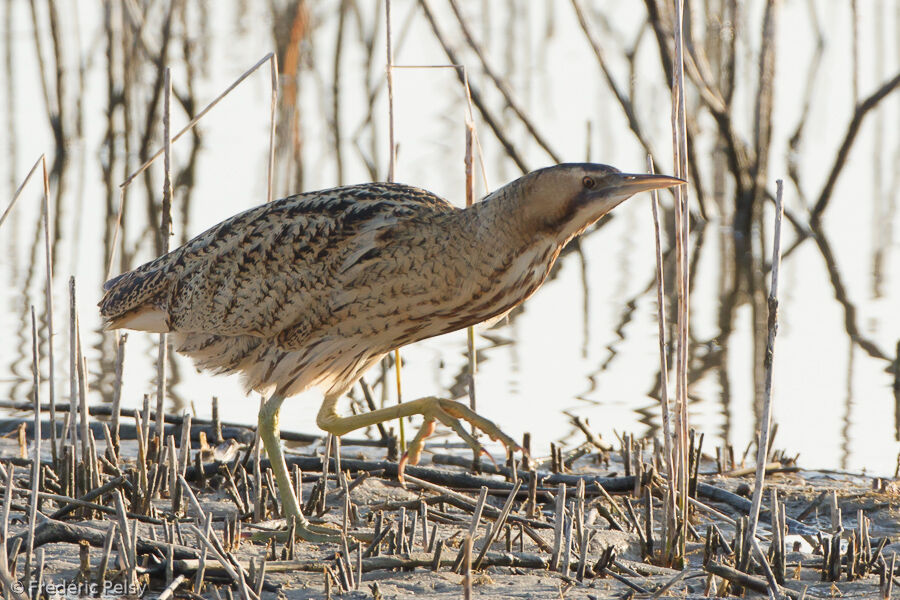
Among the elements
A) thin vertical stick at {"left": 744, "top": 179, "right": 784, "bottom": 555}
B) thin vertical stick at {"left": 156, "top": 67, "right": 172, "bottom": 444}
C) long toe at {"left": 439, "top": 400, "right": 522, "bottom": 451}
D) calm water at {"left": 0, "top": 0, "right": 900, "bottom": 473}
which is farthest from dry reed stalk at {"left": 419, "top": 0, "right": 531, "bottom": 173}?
thin vertical stick at {"left": 744, "top": 179, "right": 784, "bottom": 555}

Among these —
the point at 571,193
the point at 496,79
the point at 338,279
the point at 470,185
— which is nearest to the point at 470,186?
the point at 470,185

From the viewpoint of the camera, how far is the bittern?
3990mm

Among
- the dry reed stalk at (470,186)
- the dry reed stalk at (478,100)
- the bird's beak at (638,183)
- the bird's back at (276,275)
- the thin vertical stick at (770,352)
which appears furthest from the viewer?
the dry reed stalk at (478,100)

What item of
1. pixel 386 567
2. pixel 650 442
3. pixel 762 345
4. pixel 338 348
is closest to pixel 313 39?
pixel 762 345

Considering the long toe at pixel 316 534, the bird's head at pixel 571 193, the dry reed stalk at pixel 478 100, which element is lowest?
the long toe at pixel 316 534

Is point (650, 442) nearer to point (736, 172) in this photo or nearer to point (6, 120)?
point (736, 172)

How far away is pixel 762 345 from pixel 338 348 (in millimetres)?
3701

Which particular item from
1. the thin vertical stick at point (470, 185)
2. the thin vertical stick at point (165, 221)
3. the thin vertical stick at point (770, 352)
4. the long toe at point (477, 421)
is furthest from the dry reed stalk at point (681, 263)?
the thin vertical stick at point (165, 221)

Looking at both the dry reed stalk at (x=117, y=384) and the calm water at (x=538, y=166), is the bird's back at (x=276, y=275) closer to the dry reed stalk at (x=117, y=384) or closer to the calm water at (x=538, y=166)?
the dry reed stalk at (x=117, y=384)

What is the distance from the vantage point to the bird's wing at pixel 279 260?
4.20 m

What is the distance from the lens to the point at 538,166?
10398 mm

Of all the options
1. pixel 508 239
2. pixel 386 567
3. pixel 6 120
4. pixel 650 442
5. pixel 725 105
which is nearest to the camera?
pixel 386 567

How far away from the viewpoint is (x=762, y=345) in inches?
288

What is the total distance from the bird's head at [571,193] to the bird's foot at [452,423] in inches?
23.3
